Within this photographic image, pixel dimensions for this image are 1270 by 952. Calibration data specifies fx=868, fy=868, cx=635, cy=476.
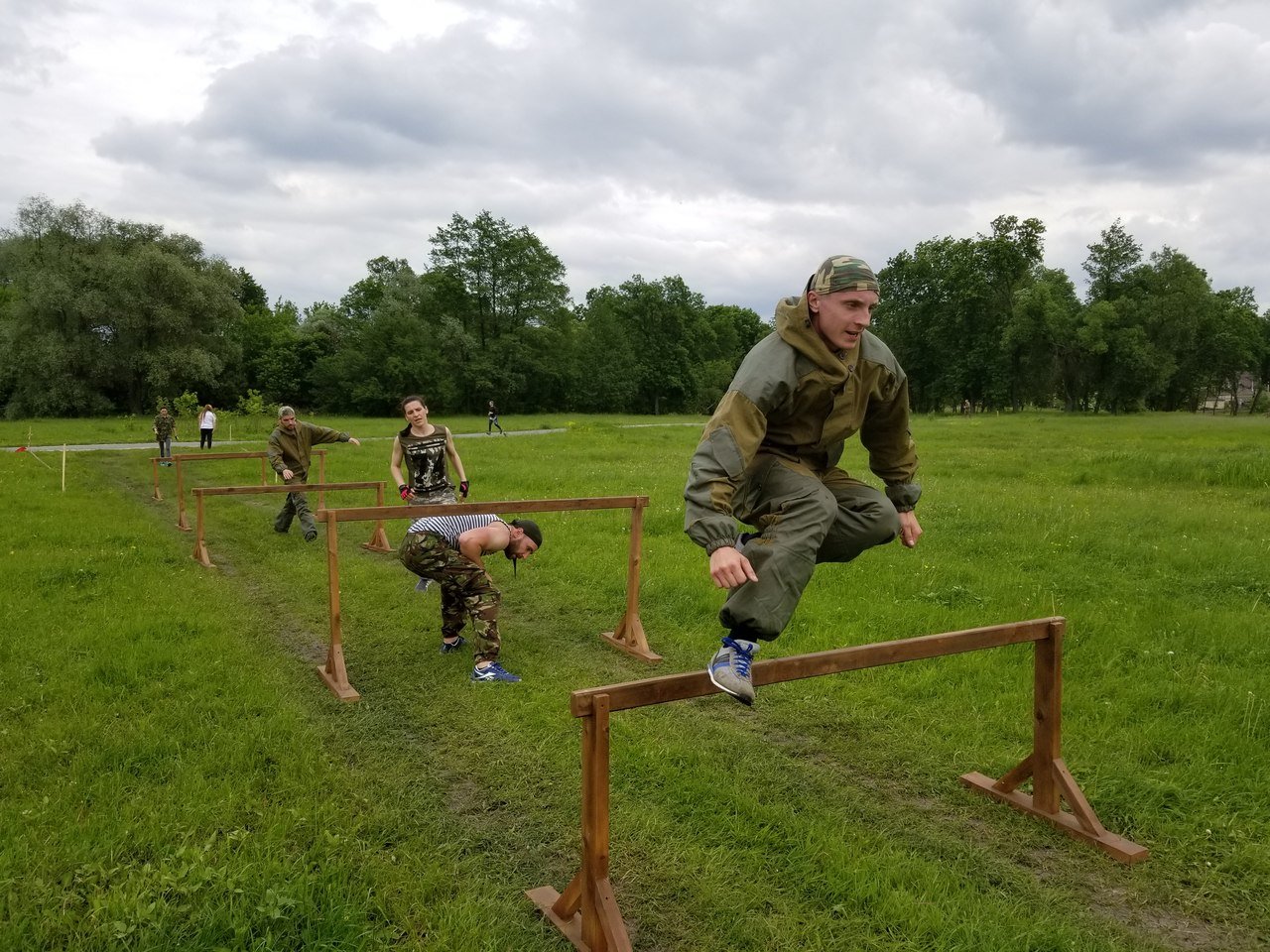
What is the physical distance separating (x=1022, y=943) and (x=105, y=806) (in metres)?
4.35

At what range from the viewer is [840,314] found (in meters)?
3.46

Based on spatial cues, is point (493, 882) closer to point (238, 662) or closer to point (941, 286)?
point (238, 662)

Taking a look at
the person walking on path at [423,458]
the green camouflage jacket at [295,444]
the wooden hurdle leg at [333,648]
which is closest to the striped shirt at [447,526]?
the wooden hurdle leg at [333,648]

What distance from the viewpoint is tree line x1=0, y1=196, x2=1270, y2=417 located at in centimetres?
5025

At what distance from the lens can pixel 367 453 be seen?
85.1 feet

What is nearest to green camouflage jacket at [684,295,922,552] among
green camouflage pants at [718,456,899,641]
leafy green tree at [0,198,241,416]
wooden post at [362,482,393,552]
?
green camouflage pants at [718,456,899,641]

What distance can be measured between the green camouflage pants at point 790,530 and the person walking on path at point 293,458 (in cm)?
1054

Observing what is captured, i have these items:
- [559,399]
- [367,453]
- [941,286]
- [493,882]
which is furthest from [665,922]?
[941,286]

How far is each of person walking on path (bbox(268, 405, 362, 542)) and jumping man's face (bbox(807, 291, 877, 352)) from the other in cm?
1081

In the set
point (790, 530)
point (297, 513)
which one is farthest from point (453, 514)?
point (297, 513)

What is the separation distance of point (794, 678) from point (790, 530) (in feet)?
2.43

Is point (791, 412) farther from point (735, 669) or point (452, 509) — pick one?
point (452, 509)

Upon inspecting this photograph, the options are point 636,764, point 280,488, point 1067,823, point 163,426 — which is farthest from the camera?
point 163,426

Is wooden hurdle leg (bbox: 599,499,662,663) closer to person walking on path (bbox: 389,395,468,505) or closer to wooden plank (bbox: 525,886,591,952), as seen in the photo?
person walking on path (bbox: 389,395,468,505)
